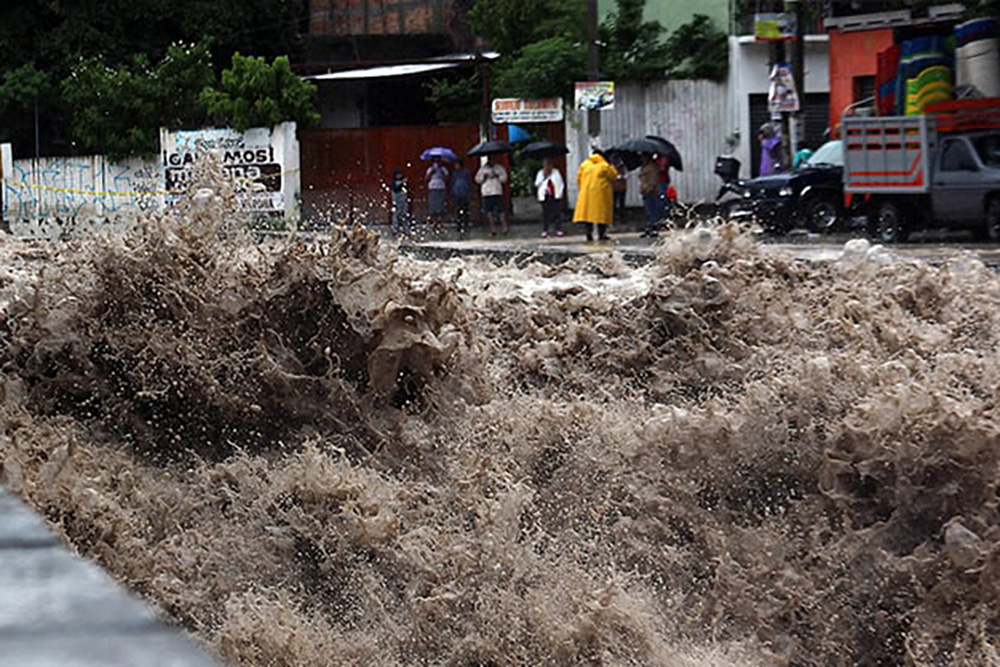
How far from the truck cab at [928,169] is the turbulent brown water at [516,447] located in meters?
8.18

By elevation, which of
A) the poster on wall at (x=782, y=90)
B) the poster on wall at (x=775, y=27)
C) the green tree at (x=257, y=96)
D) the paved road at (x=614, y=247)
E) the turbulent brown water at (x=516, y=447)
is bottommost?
the turbulent brown water at (x=516, y=447)

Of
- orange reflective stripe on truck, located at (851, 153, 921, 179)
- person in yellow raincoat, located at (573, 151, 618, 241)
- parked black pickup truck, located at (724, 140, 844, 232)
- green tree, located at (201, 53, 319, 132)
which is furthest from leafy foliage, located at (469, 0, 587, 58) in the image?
orange reflective stripe on truck, located at (851, 153, 921, 179)

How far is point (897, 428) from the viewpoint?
26.9ft

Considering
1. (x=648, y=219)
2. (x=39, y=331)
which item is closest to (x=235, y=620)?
(x=39, y=331)

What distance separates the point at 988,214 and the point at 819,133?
1077 cm

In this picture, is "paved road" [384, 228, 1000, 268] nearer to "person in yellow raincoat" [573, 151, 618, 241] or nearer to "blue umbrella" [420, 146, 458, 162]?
"person in yellow raincoat" [573, 151, 618, 241]

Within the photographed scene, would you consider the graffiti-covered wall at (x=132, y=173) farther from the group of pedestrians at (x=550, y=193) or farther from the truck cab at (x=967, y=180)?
the truck cab at (x=967, y=180)

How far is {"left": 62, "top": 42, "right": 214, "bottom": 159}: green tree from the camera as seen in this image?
29.8 meters

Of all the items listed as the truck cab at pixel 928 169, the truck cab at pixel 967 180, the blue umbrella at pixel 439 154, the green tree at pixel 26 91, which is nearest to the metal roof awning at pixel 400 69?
the blue umbrella at pixel 439 154

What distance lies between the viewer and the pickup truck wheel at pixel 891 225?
20.5m

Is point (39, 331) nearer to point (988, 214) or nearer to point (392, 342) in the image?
point (392, 342)

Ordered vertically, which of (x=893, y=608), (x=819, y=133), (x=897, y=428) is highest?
(x=819, y=133)

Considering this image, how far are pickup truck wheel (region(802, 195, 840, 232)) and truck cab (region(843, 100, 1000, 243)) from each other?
2.81 feet

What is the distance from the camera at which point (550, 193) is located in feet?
82.4
